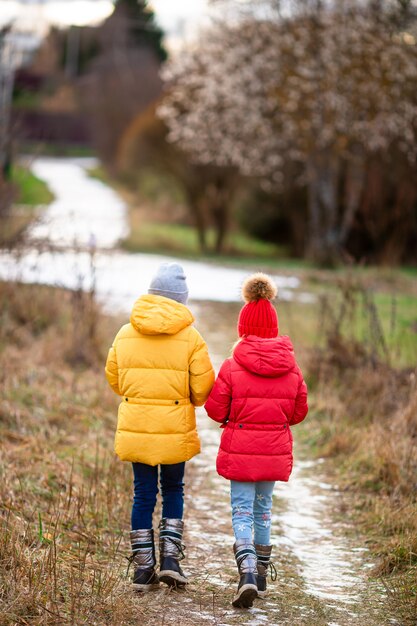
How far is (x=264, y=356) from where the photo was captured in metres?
4.36

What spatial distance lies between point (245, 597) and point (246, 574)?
99 millimetres

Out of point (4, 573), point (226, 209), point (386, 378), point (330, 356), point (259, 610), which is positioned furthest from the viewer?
point (226, 209)

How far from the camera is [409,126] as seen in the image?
21.0 metres

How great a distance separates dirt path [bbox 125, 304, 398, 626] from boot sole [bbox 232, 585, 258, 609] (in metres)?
0.04

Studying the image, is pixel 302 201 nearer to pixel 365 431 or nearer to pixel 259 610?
pixel 365 431

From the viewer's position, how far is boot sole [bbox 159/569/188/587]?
4383 millimetres

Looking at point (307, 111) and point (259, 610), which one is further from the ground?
point (307, 111)

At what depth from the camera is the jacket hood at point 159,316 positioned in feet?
14.4

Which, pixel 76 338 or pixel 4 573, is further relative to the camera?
pixel 76 338

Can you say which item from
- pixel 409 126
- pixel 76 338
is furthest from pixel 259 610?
pixel 409 126

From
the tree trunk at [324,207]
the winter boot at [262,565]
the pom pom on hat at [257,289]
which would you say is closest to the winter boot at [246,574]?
the winter boot at [262,565]

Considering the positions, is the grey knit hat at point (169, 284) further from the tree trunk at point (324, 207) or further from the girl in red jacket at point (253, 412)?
the tree trunk at point (324, 207)

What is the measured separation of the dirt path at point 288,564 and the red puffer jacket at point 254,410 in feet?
1.95

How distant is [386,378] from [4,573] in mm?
4607
